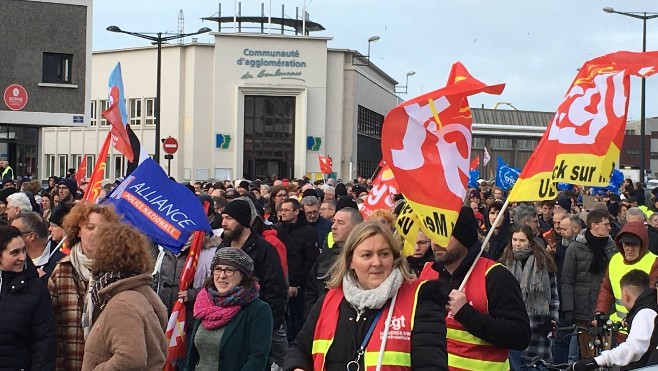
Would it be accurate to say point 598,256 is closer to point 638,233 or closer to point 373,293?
point 638,233

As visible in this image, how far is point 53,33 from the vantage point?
4100 cm

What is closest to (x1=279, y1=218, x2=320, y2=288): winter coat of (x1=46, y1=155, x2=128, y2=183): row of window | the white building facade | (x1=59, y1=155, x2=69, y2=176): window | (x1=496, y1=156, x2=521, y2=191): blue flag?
(x1=496, y1=156, x2=521, y2=191): blue flag

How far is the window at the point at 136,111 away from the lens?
199 feet

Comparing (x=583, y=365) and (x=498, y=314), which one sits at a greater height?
(x=498, y=314)

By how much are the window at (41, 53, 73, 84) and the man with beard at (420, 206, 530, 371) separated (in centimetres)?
3706

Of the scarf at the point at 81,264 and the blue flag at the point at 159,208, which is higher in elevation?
the blue flag at the point at 159,208

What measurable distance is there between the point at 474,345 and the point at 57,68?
124ft

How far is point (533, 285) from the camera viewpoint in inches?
365

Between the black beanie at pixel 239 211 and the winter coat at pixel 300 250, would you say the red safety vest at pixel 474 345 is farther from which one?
the winter coat at pixel 300 250

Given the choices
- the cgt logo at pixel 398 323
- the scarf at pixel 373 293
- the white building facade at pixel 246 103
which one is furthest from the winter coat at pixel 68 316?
the white building facade at pixel 246 103

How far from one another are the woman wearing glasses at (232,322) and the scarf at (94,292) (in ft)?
2.49

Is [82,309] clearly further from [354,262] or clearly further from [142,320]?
[354,262]

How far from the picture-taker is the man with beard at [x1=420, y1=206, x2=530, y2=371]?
5.60 m

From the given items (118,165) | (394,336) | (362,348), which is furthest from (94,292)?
(118,165)
